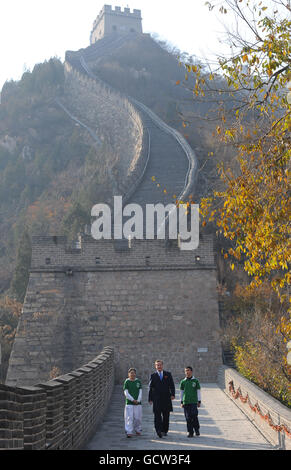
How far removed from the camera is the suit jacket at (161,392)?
8.77 metres

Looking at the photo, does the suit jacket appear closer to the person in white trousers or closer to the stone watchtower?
the person in white trousers

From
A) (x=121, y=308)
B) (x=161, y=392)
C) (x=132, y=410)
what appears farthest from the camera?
(x=121, y=308)

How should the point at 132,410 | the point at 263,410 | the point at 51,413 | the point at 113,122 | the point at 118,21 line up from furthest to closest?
the point at 118,21, the point at 113,122, the point at 263,410, the point at 132,410, the point at 51,413

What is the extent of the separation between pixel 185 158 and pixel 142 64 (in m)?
35.8

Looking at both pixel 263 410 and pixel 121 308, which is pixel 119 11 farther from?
pixel 263 410

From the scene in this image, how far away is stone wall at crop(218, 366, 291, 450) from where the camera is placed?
25.0 ft

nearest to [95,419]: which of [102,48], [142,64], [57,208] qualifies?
[57,208]

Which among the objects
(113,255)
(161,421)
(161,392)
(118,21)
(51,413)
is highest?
(118,21)

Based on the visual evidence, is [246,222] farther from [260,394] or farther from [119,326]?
[119,326]

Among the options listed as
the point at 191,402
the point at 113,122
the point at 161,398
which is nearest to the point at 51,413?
the point at 161,398

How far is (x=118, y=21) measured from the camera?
8331cm

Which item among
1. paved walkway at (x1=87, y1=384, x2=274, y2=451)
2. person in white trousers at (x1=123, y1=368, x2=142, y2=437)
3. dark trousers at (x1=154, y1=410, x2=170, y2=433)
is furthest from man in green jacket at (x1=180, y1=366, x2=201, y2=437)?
person in white trousers at (x1=123, y1=368, x2=142, y2=437)

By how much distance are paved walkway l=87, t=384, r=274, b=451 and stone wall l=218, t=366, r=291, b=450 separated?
0.13m

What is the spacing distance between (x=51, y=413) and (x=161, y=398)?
331 cm
